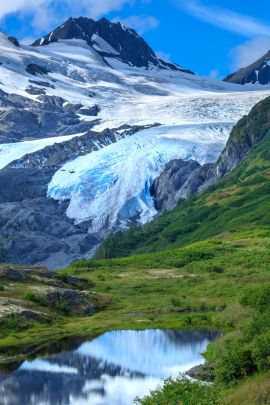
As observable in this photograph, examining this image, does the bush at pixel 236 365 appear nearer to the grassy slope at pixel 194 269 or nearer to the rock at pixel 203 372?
the grassy slope at pixel 194 269

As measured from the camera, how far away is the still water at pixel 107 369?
41250mm

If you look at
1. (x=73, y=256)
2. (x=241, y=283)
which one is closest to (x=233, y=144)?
(x=73, y=256)

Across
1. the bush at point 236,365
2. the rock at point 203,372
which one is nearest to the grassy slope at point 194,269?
the bush at point 236,365

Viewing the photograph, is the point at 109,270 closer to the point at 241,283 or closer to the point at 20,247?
the point at 241,283

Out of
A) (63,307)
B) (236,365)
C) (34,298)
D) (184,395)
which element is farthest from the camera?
(63,307)

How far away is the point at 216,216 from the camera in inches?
5576

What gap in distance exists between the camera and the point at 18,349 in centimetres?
5272

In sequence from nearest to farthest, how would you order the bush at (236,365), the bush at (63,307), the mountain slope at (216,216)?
the bush at (236,365) → the bush at (63,307) → the mountain slope at (216,216)

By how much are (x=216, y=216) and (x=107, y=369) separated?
94385 millimetres

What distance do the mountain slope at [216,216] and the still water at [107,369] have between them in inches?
2487

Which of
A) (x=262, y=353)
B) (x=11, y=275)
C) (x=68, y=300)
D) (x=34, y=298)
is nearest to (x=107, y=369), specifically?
(x=262, y=353)

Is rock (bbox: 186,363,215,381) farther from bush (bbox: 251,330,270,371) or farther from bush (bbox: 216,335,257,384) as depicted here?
bush (bbox: 251,330,270,371)

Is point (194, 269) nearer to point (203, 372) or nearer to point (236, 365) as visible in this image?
point (203, 372)

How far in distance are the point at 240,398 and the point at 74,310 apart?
128 feet
